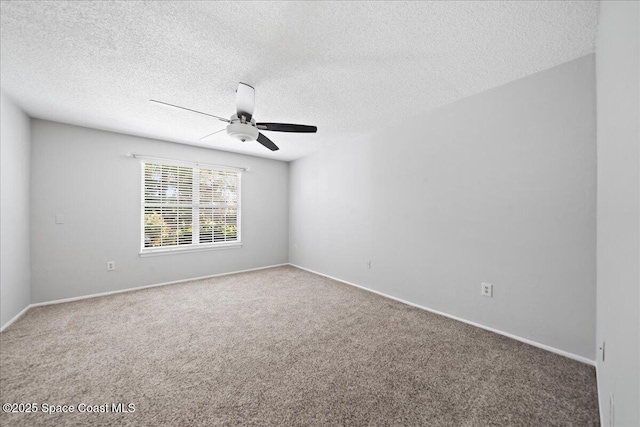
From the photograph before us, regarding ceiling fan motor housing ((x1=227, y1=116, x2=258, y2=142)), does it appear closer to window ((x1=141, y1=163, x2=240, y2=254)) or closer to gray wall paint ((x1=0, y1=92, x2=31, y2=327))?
gray wall paint ((x1=0, y1=92, x2=31, y2=327))

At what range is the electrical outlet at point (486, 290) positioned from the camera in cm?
238

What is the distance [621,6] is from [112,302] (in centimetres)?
482

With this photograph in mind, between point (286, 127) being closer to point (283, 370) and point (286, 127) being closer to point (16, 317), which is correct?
point (283, 370)

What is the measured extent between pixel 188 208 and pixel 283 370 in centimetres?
336

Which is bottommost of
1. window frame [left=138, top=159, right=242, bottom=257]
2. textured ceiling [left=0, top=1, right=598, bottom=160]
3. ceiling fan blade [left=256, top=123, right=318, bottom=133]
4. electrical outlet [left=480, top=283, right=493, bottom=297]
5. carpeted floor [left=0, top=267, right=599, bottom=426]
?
carpeted floor [left=0, top=267, right=599, bottom=426]

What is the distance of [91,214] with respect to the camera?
3.38 meters

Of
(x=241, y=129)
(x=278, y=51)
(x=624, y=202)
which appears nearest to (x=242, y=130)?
(x=241, y=129)

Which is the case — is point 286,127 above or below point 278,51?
below

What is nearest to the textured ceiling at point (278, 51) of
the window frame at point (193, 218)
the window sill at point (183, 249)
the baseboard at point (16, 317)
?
the window frame at point (193, 218)

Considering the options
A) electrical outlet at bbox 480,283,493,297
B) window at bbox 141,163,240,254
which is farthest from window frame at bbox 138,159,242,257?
electrical outlet at bbox 480,283,493,297

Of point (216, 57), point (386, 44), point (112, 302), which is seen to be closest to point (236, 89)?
point (216, 57)

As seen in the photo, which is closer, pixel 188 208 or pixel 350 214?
pixel 350 214

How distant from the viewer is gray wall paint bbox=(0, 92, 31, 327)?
242cm

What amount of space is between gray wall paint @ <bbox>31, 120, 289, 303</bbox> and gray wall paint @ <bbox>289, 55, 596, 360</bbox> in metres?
3.18
